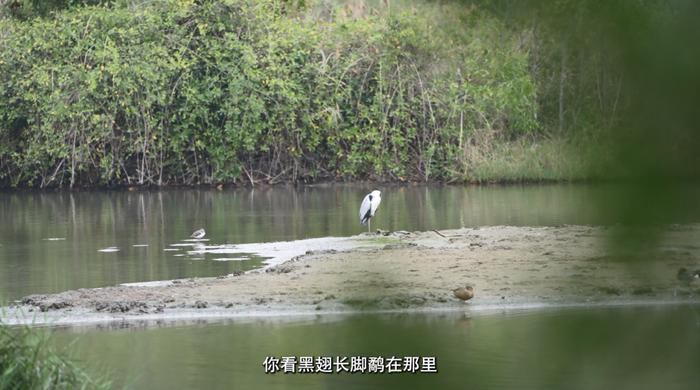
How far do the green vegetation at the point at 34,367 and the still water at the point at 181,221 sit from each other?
5.48 metres

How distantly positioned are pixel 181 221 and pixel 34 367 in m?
12.0

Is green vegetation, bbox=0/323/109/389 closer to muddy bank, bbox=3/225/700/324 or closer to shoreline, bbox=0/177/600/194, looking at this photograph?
muddy bank, bbox=3/225/700/324

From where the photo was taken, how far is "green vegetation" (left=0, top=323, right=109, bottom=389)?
17.5ft

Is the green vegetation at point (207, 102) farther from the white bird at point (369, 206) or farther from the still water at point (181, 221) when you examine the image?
the white bird at point (369, 206)

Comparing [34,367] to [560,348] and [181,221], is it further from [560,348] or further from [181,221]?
[181,221]

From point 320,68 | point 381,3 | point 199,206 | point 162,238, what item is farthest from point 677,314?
point 320,68

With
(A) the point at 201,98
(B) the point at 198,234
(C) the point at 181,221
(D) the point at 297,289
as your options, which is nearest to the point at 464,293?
(D) the point at 297,289

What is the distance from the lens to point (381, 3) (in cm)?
102

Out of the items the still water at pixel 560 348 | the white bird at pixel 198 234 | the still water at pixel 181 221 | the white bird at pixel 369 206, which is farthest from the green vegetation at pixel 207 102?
the still water at pixel 560 348

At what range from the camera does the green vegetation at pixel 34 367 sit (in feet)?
17.5

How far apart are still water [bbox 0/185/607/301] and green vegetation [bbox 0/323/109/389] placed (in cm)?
548

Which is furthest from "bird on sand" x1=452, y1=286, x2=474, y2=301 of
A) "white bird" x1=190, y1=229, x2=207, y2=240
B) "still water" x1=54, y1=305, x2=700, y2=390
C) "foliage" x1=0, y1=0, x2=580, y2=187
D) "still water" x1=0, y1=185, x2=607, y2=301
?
"foliage" x1=0, y1=0, x2=580, y2=187

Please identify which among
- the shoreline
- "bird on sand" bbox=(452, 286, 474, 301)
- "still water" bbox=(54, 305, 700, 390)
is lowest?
"bird on sand" bbox=(452, 286, 474, 301)

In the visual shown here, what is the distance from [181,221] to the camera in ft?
56.7
